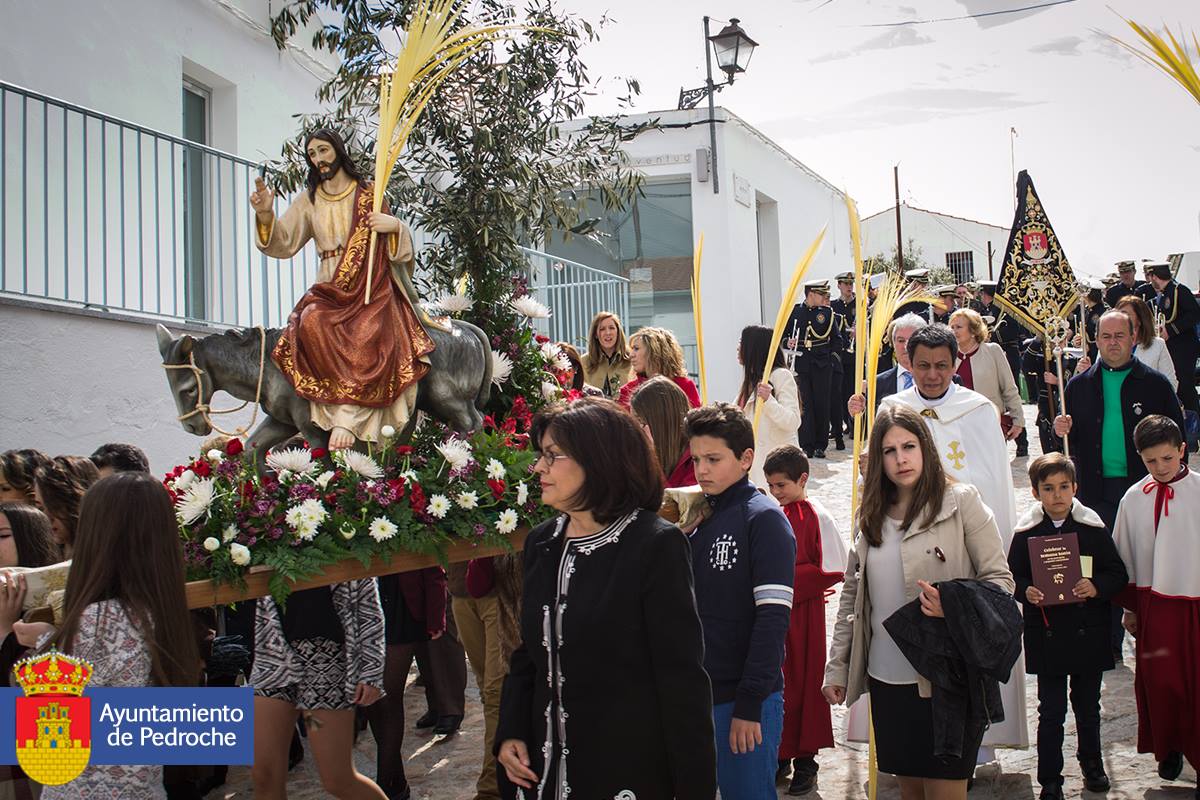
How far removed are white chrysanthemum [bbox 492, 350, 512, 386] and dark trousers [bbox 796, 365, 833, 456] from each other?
943 cm

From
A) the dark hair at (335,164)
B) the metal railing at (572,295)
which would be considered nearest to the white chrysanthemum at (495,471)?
the dark hair at (335,164)

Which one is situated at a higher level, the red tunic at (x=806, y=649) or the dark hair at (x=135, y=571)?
the dark hair at (x=135, y=571)

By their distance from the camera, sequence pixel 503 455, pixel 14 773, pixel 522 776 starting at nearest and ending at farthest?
pixel 522 776
pixel 14 773
pixel 503 455

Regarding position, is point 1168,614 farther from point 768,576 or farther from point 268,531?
point 268,531

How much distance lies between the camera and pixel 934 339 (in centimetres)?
573

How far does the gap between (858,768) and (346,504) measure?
2.94 m

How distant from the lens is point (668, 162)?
19531 mm

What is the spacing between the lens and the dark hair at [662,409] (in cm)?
468

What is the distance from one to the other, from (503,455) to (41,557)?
1885mm

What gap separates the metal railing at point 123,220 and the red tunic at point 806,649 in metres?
4.95

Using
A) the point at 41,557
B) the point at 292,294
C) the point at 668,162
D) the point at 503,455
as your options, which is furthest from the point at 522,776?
the point at 668,162

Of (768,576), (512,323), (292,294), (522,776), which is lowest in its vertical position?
(522,776)

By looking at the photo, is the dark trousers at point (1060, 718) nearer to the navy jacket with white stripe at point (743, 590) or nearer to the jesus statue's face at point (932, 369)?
the jesus statue's face at point (932, 369)

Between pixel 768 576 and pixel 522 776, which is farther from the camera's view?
pixel 768 576
